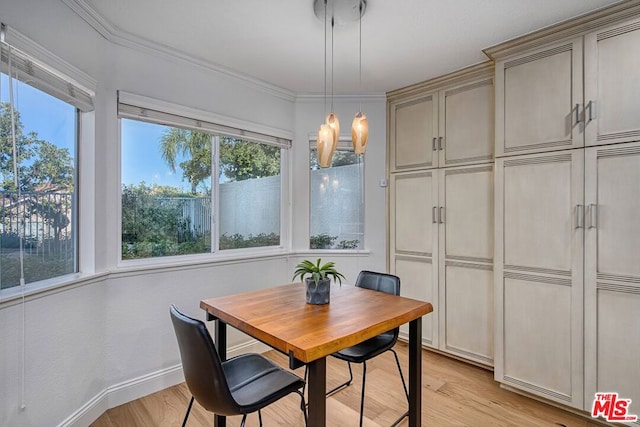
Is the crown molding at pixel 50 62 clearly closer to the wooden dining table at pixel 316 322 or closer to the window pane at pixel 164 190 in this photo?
the window pane at pixel 164 190

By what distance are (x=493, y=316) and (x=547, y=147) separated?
4.54 ft

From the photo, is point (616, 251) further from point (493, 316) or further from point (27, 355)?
point (27, 355)

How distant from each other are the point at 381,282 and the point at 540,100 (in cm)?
171

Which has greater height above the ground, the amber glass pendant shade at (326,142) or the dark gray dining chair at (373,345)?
the amber glass pendant shade at (326,142)

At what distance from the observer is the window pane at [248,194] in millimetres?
2906

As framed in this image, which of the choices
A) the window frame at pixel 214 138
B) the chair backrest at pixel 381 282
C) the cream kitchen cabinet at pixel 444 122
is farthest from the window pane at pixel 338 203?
the chair backrest at pixel 381 282

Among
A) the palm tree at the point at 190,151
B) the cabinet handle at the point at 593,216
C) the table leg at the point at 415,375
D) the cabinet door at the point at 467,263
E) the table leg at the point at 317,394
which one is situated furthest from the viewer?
the cabinet door at the point at 467,263

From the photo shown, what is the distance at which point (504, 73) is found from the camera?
242cm

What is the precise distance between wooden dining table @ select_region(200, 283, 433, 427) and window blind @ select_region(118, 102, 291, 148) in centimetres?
147

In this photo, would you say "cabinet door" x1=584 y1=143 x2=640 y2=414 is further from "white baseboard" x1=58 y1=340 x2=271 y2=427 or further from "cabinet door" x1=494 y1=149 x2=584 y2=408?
"white baseboard" x1=58 y1=340 x2=271 y2=427

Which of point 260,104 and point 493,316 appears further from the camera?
point 260,104

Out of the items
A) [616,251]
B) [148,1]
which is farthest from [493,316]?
[148,1]

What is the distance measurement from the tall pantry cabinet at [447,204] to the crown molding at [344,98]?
4.9 inches

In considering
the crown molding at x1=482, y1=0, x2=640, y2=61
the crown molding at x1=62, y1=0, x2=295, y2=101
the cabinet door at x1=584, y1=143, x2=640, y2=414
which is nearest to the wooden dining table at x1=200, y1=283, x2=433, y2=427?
the cabinet door at x1=584, y1=143, x2=640, y2=414
